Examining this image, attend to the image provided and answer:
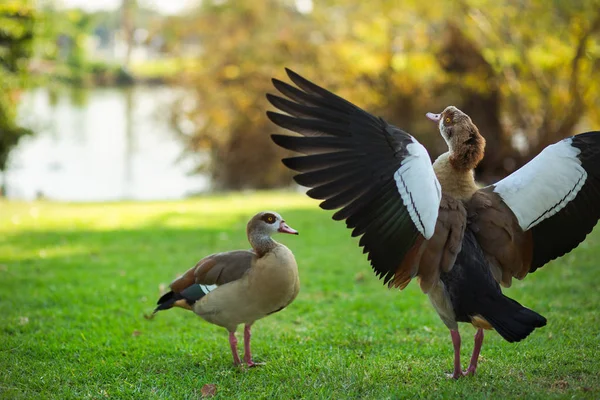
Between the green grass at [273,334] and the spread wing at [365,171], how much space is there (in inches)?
41.4

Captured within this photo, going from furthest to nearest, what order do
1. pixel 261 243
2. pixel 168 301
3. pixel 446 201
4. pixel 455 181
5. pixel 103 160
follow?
1. pixel 103 160
2. pixel 168 301
3. pixel 261 243
4. pixel 455 181
5. pixel 446 201

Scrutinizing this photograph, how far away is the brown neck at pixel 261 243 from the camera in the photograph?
4.78 m

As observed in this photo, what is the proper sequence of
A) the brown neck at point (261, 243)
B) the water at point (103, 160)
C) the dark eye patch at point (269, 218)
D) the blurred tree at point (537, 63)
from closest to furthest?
the brown neck at point (261, 243) → the dark eye patch at point (269, 218) → the blurred tree at point (537, 63) → the water at point (103, 160)

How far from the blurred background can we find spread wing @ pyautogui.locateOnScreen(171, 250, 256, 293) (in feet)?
37.3

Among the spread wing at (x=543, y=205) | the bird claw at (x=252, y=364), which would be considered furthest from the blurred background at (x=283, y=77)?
the bird claw at (x=252, y=364)

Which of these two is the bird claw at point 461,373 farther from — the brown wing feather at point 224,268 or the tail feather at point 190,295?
the tail feather at point 190,295

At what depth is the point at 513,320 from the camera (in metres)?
3.87

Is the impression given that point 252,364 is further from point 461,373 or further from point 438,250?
point 438,250

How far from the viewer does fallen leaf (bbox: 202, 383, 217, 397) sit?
13.9 feet

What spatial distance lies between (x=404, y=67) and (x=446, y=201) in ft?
47.7

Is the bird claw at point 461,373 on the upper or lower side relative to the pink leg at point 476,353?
lower

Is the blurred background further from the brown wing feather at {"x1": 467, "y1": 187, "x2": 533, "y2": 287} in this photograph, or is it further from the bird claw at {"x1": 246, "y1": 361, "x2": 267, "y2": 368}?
the bird claw at {"x1": 246, "y1": 361, "x2": 267, "y2": 368}

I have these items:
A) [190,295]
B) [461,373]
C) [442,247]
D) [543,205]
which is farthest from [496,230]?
[190,295]

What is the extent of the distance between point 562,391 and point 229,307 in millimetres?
2221
